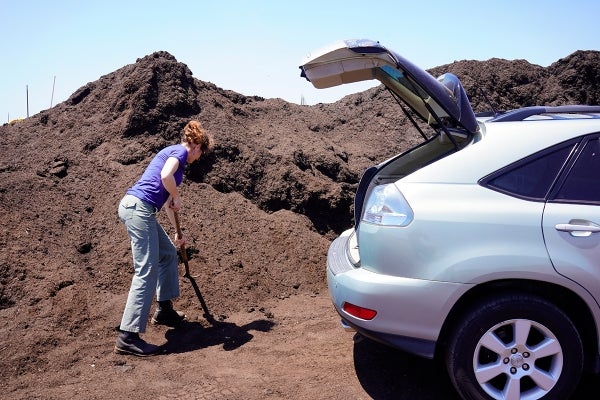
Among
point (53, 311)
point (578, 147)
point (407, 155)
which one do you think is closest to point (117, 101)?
point (53, 311)

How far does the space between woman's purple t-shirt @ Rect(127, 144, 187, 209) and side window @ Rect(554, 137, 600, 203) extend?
3.02m

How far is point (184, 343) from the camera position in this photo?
5.22 meters

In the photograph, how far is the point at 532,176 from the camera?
12.2 ft

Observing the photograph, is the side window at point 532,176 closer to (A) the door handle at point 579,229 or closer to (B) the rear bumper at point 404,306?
(A) the door handle at point 579,229

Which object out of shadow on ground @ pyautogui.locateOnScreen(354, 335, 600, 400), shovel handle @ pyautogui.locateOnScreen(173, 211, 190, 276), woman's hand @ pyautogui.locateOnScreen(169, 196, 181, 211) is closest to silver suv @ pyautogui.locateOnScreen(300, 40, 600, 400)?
shadow on ground @ pyautogui.locateOnScreen(354, 335, 600, 400)

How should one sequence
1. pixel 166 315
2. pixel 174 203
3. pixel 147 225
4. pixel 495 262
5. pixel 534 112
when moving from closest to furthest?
pixel 495 262
pixel 534 112
pixel 147 225
pixel 174 203
pixel 166 315

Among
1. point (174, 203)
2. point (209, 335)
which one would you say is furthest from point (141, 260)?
point (209, 335)

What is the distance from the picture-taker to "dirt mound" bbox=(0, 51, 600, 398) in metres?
5.39

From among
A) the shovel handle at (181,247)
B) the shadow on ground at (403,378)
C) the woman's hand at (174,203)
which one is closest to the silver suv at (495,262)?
the shadow on ground at (403,378)

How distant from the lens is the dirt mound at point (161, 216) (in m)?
5.39

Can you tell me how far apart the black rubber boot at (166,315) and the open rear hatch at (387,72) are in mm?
2584

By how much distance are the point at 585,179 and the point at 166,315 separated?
12.3ft

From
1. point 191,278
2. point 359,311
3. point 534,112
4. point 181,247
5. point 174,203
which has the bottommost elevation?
point 191,278

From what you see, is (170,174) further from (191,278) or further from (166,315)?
(191,278)
